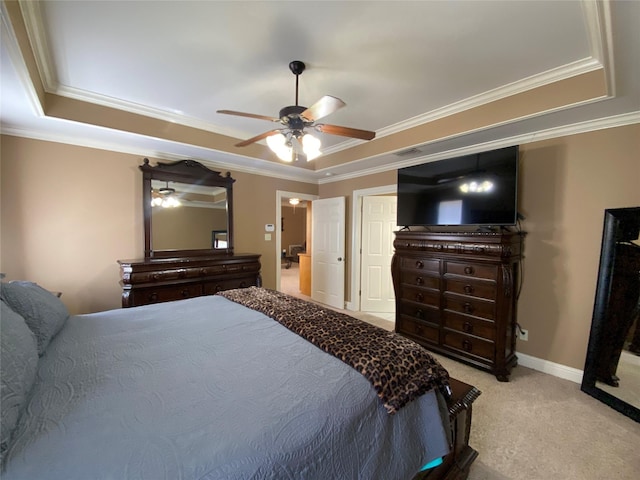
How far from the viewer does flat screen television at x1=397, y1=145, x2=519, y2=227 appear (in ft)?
8.43

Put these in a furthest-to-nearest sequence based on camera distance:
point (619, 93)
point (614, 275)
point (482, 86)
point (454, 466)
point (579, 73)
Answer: point (482, 86)
point (614, 275)
point (579, 73)
point (619, 93)
point (454, 466)

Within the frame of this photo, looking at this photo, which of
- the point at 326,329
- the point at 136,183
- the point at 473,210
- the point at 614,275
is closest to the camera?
the point at 326,329

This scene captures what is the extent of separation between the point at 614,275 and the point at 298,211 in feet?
32.7

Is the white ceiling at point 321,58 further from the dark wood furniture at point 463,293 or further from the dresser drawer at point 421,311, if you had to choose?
the dresser drawer at point 421,311

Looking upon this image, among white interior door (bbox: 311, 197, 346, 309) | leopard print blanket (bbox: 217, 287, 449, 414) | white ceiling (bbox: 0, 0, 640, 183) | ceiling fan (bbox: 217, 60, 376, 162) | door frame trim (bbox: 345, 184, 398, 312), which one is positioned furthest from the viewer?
white interior door (bbox: 311, 197, 346, 309)

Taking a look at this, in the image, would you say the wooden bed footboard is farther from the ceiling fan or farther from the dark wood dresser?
the dark wood dresser

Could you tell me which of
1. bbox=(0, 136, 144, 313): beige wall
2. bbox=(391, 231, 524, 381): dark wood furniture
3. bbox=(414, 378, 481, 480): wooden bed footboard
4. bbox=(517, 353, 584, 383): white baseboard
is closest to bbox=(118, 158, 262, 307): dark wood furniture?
bbox=(0, 136, 144, 313): beige wall

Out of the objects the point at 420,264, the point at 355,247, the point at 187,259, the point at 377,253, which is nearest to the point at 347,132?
the point at 420,264

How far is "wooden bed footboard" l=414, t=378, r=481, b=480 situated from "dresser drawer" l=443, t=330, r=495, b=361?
1.28 meters

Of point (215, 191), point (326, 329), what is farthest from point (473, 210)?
point (215, 191)

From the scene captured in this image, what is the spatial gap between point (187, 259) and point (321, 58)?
2.55 meters

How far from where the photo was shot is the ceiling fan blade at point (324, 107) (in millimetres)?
1604

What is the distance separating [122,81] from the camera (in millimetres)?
2307

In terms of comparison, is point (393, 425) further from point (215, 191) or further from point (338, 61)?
point (215, 191)
